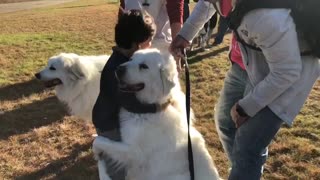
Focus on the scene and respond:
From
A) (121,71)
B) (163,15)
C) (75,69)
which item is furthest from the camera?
(75,69)

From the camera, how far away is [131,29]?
2627 millimetres

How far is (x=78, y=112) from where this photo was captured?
4809 millimetres

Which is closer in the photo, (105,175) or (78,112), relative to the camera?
(105,175)

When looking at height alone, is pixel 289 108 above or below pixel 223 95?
above

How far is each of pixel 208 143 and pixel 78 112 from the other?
1.43 m

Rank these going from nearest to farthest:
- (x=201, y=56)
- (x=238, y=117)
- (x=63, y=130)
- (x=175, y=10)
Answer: (x=238, y=117) < (x=175, y=10) < (x=63, y=130) < (x=201, y=56)

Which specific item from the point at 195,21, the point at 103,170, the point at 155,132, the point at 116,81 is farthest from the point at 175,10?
the point at 103,170

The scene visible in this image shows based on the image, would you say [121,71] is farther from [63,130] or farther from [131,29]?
[63,130]

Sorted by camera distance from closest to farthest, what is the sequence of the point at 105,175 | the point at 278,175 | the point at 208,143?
the point at 105,175 < the point at 278,175 < the point at 208,143

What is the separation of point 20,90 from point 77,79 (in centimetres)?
197

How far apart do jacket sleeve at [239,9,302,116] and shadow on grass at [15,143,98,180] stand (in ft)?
7.43

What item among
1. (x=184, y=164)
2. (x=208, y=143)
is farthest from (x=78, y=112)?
(x=184, y=164)

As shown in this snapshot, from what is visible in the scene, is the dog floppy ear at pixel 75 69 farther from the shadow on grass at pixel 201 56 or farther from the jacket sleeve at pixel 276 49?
the shadow on grass at pixel 201 56

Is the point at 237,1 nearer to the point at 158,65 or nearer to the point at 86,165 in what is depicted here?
the point at 158,65
